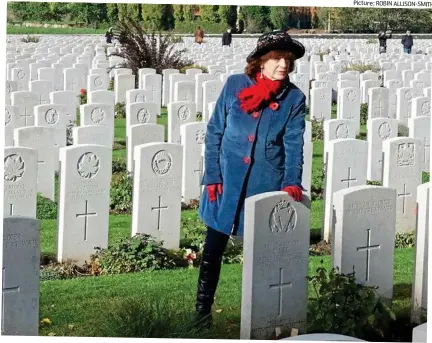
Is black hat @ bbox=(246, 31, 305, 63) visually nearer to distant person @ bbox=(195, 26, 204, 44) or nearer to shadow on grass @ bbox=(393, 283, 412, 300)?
distant person @ bbox=(195, 26, 204, 44)

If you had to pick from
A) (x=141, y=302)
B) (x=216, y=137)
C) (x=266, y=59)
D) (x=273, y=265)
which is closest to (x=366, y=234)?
(x=273, y=265)

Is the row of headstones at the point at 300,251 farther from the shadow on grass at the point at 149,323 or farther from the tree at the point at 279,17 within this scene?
the tree at the point at 279,17

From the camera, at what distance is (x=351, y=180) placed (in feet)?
36.1

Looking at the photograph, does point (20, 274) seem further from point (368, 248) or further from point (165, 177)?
point (368, 248)

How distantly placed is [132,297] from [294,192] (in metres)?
1.59

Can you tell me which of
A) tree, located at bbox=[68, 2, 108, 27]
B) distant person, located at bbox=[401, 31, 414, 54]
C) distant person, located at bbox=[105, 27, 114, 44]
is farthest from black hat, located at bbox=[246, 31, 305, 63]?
distant person, located at bbox=[105, 27, 114, 44]

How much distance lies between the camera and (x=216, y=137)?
8.47 m

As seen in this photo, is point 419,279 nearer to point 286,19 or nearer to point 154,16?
point 286,19

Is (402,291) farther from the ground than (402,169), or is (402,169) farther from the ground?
(402,169)

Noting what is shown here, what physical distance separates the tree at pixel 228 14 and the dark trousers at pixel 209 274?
9.28ft

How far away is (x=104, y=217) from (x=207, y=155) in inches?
70.9

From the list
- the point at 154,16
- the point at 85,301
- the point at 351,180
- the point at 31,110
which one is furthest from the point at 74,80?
the point at 85,301

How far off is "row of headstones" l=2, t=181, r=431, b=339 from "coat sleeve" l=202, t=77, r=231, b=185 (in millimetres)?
706

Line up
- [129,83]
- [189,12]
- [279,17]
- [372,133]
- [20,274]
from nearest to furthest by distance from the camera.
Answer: [20,274]
[279,17]
[189,12]
[372,133]
[129,83]
